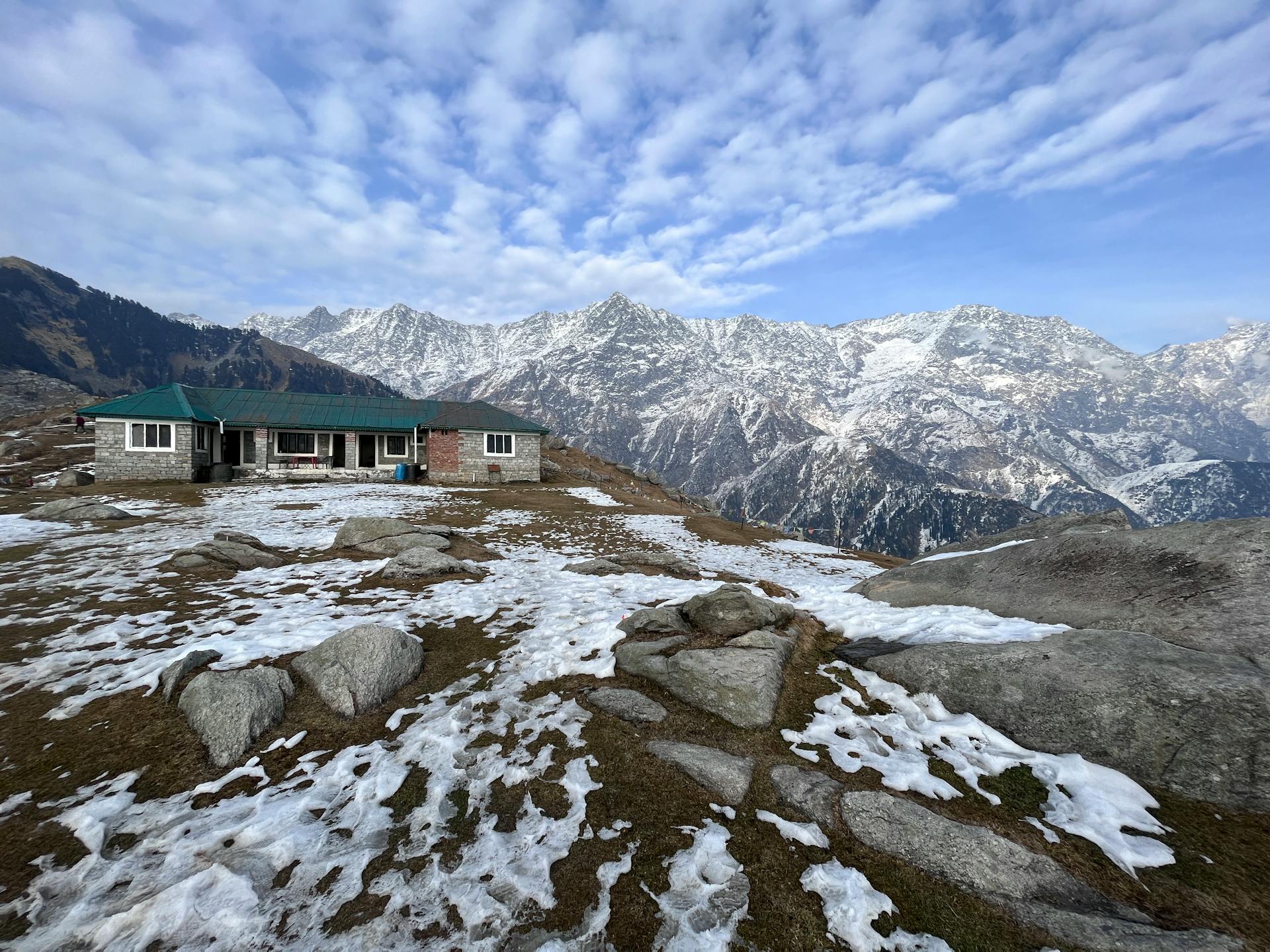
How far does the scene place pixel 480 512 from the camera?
28.0 metres

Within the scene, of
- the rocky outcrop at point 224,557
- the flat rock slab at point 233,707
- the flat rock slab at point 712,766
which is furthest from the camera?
the rocky outcrop at point 224,557

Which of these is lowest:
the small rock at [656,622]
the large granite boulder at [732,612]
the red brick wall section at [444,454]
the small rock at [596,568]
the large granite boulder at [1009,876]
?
the small rock at [596,568]

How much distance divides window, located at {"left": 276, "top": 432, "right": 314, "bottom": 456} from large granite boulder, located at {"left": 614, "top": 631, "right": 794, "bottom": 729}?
141 ft

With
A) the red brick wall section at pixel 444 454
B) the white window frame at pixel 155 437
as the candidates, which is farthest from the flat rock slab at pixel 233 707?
the white window frame at pixel 155 437

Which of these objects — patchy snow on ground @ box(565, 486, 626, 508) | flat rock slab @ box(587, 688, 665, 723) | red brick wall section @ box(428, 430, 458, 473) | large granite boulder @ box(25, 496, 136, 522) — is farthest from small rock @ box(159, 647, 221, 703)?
red brick wall section @ box(428, 430, 458, 473)

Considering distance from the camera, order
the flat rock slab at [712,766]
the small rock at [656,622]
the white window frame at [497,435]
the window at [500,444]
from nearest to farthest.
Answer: the flat rock slab at [712,766] → the small rock at [656,622] → the white window frame at [497,435] → the window at [500,444]

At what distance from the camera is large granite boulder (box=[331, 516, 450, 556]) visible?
1686 cm

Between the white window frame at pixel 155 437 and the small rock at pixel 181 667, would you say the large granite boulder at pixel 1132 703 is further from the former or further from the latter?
the white window frame at pixel 155 437

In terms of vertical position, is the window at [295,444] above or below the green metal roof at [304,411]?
below

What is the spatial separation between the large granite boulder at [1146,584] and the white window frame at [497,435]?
3788 cm

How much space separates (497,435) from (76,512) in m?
26.9

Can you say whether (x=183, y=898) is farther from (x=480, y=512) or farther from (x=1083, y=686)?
(x=480, y=512)

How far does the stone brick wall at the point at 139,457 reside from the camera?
33781 millimetres

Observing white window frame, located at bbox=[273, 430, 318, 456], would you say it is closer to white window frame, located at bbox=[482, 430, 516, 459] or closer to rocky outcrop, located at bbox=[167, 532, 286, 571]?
white window frame, located at bbox=[482, 430, 516, 459]
